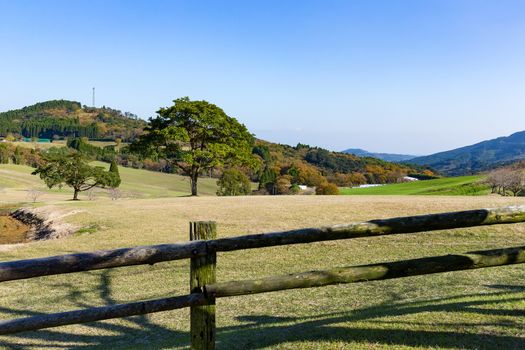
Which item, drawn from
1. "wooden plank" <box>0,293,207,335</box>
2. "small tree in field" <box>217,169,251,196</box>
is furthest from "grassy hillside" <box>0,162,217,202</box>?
"wooden plank" <box>0,293,207,335</box>

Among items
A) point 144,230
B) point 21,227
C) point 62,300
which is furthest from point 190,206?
point 62,300

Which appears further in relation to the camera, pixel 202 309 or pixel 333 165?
pixel 333 165

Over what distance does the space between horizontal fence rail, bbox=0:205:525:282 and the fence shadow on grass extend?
1.45m

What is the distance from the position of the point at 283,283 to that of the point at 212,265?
820 millimetres

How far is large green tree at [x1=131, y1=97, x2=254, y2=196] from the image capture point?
39438 mm

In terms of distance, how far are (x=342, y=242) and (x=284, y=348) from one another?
10.8 meters

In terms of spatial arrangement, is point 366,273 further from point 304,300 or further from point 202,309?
point 304,300

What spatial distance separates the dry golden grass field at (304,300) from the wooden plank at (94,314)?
60.6 inches

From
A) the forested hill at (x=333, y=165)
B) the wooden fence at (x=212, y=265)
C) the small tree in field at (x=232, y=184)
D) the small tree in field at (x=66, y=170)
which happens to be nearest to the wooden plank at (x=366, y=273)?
the wooden fence at (x=212, y=265)

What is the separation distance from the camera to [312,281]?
4.75m

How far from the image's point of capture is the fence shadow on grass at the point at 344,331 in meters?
5.26

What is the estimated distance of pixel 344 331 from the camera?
570cm

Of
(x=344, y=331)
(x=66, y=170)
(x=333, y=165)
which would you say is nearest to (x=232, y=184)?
(x=66, y=170)

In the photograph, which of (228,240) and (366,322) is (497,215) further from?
(228,240)
